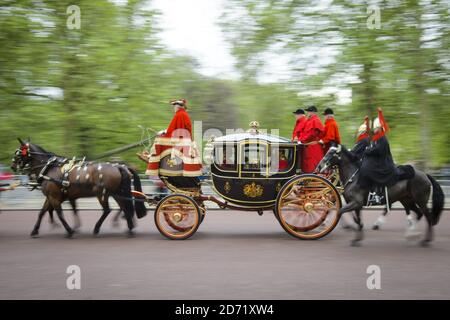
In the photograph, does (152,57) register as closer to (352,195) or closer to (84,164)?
(84,164)

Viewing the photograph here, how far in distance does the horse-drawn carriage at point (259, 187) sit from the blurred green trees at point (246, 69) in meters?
6.81

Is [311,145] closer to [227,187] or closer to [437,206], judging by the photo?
[227,187]

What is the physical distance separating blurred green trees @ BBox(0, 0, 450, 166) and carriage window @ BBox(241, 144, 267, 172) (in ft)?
22.8

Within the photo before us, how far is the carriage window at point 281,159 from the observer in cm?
793

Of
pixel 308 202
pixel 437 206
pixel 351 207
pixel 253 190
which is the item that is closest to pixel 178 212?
pixel 253 190

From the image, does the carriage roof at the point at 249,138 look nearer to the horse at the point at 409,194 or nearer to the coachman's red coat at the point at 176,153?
the coachman's red coat at the point at 176,153

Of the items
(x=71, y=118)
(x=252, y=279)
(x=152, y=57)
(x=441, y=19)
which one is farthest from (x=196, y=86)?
(x=252, y=279)

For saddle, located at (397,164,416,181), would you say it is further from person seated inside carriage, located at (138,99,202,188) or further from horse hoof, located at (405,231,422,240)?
person seated inside carriage, located at (138,99,202,188)

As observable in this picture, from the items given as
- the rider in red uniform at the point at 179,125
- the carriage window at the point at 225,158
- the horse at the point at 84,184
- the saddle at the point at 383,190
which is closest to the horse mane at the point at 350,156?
the saddle at the point at 383,190

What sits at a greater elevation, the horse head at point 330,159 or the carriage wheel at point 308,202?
the horse head at point 330,159

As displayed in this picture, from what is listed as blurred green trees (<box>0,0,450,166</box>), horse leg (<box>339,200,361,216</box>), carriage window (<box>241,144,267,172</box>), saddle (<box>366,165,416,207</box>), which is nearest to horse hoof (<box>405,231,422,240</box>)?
saddle (<box>366,165,416,207</box>)

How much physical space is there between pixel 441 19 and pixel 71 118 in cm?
1143

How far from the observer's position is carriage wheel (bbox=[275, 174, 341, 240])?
7703 mm

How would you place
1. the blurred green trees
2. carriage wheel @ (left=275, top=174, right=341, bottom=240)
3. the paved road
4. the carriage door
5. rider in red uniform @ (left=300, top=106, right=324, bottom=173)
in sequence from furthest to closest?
1. the blurred green trees
2. rider in red uniform @ (left=300, top=106, right=324, bottom=173)
3. the carriage door
4. carriage wheel @ (left=275, top=174, right=341, bottom=240)
5. the paved road
